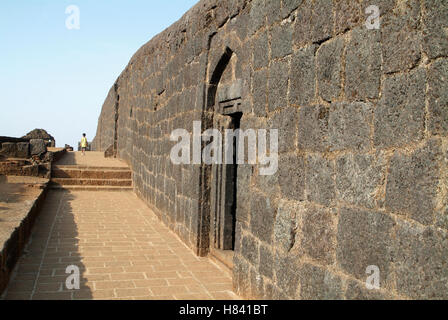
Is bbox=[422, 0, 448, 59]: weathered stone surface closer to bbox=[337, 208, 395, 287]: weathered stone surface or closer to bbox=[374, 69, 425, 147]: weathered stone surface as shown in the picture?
bbox=[374, 69, 425, 147]: weathered stone surface

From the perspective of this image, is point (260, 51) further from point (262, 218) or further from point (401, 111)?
point (401, 111)

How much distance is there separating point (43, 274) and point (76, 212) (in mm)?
3553

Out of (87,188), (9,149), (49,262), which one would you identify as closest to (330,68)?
(49,262)

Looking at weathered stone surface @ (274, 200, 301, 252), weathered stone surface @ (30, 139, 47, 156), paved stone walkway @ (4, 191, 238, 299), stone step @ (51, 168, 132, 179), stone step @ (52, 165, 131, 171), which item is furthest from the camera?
stone step @ (52, 165, 131, 171)

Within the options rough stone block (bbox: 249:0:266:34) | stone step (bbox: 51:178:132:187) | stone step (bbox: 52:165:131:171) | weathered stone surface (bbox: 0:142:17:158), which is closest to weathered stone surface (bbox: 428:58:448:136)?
rough stone block (bbox: 249:0:266:34)

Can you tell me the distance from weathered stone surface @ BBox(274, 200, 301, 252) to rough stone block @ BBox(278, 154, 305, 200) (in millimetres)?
75

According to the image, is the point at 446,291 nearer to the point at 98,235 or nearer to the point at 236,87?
the point at 236,87

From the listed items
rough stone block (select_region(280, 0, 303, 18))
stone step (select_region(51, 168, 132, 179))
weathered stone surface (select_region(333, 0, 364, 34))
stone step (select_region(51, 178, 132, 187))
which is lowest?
stone step (select_region(51, 178, 132, 187))

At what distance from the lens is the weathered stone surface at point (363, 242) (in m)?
2.07

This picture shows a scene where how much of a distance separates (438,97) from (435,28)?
317 mm

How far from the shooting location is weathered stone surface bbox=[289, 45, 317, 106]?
280 centimetres

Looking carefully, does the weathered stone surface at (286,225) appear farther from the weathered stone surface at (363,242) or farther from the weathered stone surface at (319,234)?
the weathered stone surface at (363,242)

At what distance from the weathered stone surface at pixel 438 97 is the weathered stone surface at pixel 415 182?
7 cm

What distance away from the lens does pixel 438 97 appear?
1.81 m
